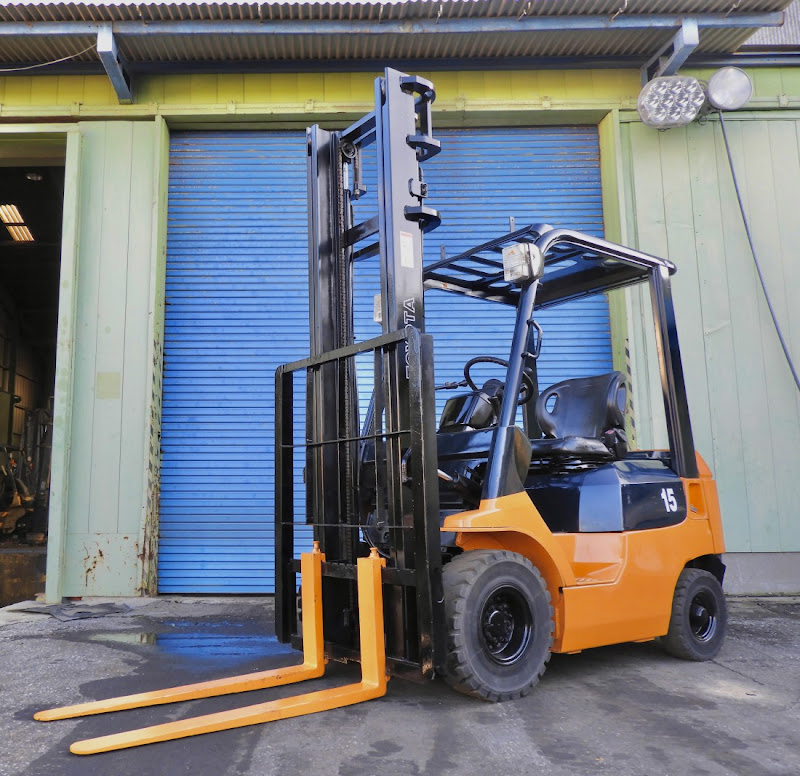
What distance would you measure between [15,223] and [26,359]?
7.94m

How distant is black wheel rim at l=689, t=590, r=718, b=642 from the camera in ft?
14.3

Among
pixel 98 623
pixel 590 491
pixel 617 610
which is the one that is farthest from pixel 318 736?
pixel 98 623

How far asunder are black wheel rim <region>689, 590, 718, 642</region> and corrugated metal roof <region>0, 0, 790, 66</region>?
5250 millimetres

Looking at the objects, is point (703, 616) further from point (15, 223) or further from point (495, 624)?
point (15, 223)

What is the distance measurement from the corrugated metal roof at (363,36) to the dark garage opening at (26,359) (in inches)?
75.4

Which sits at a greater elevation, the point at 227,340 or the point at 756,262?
the point at 756,262

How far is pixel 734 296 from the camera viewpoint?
7211 millimetres

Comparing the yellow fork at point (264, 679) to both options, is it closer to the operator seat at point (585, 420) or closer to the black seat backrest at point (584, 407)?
the operator seat at point (585, 420)

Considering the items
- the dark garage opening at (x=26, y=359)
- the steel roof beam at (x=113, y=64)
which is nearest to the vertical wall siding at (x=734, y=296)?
the steel roof beam at (x=113, y=64)

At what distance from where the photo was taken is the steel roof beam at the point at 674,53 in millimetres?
6852

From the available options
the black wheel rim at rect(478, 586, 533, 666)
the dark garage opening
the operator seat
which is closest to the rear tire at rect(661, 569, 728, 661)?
the operator seat

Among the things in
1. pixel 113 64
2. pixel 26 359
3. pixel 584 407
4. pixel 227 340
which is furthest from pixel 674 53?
pixel 26 359

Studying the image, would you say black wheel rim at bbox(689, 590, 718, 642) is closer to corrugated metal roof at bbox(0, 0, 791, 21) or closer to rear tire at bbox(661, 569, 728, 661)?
rear tire at bbox(661, 569, 728, 661)

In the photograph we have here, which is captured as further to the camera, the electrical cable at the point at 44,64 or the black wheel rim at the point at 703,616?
the electrical cable at the point at 44,64
